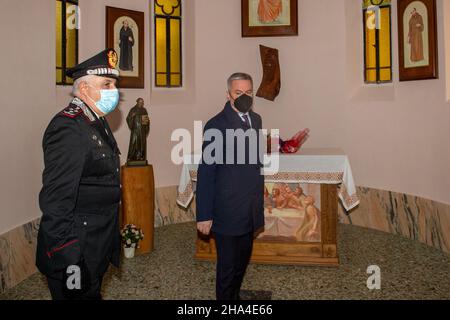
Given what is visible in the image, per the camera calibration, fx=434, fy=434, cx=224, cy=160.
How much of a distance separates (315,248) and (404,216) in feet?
7.06

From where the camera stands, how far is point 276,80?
7039mm

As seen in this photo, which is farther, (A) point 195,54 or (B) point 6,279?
(A) point 195,54

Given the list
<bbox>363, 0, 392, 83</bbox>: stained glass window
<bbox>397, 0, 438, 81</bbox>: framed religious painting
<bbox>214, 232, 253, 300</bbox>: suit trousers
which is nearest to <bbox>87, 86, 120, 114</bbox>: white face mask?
<bbox>214, 232, 253, 300</bbox>: suit trousers

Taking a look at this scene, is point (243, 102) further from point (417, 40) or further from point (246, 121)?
point (417, 40)

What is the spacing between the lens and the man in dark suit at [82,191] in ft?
6.58

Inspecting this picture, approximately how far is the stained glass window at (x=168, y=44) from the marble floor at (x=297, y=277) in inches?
120

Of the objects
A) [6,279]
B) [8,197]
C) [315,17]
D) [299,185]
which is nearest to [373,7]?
[315,17]

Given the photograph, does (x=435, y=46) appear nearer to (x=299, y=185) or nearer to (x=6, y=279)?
(x=299, y=185)

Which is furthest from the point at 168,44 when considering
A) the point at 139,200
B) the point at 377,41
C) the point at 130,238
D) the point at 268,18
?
the point at 130,238

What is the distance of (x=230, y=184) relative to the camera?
311 cm

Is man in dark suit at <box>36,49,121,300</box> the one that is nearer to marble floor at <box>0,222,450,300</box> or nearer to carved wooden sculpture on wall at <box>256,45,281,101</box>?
marble floor at <box>0,222,450,300</box>

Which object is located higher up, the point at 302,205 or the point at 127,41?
the point at 127,41

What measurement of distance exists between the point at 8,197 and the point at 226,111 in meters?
2.48

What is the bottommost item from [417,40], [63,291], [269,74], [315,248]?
[315,248]
